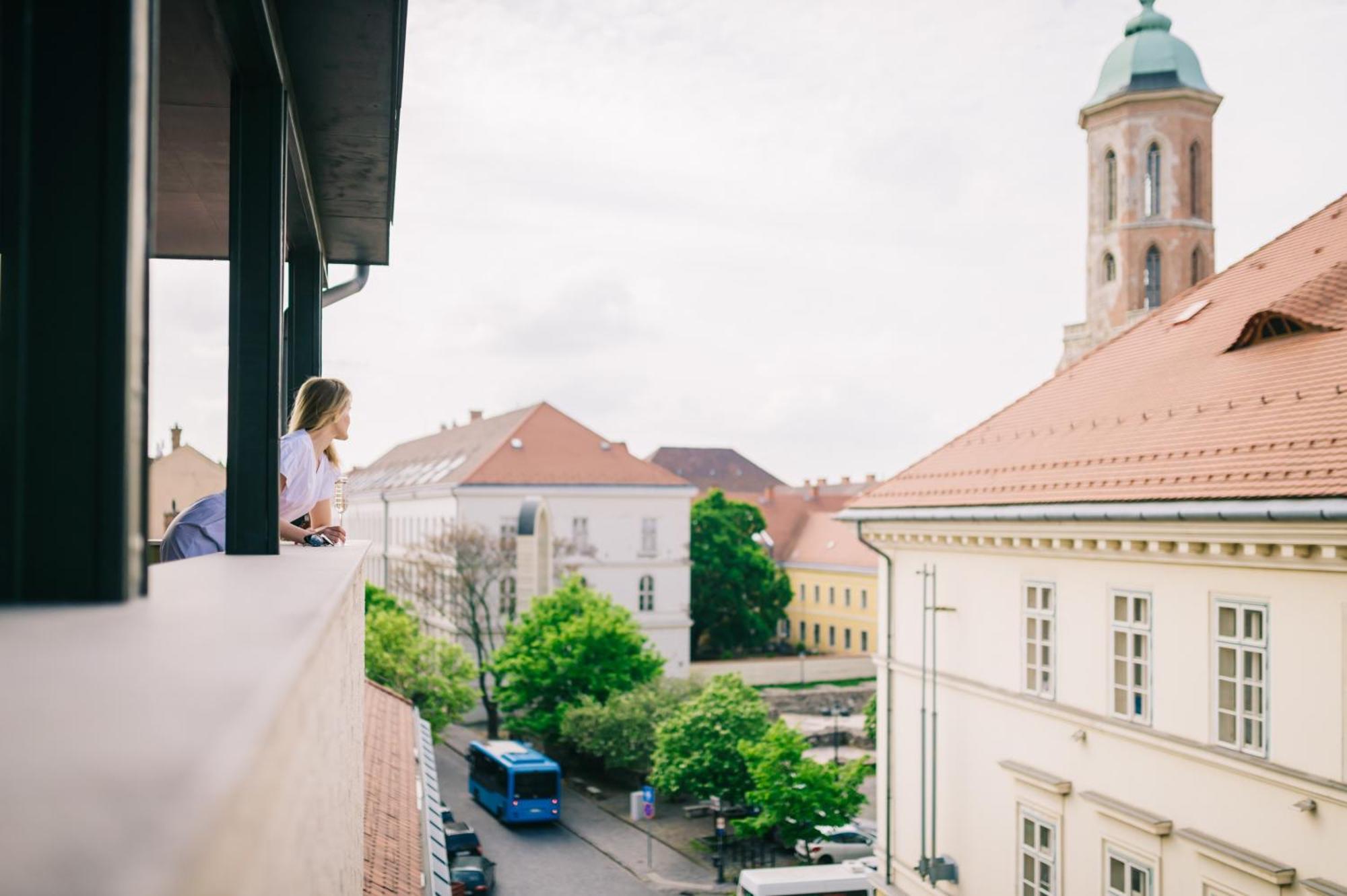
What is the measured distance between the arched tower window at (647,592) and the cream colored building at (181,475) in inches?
2190

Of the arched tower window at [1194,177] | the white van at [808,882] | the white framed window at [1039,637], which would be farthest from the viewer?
the arched tower window at [1194,177]

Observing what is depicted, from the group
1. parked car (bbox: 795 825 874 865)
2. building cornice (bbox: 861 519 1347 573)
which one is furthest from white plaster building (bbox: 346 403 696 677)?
building cornice (bbox: 861 519 1347 573)

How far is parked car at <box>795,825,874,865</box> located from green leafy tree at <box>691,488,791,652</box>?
38.8 m

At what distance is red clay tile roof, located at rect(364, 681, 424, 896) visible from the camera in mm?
9227

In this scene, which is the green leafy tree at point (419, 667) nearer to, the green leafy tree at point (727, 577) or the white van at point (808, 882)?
the white van at point (808, 882)

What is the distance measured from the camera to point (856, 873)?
2722 centimetres

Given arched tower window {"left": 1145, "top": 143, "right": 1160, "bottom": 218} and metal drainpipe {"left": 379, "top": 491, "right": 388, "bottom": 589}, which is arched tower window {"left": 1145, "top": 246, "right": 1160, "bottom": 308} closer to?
arched tower window {"left": 1145, "top": 143, "right": 1160, "bottom": 218}

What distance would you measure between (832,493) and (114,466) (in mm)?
98411

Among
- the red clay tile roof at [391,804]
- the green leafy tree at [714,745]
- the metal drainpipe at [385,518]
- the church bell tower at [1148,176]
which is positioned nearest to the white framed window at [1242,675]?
the red clay tile roof at [391,804]

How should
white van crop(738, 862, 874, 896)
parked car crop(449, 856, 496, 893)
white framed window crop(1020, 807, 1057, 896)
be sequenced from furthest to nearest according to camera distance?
parked car crop(449, 856, 496, 893) → white van crop(738, 862, 874, 896) → white framed window crop(1020, 807, 1057, 896)

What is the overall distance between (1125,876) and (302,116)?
14335mm

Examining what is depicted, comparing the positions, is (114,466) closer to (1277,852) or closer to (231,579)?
(231,579)

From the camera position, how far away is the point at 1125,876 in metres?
15.7

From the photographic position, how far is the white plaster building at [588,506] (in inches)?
2373
